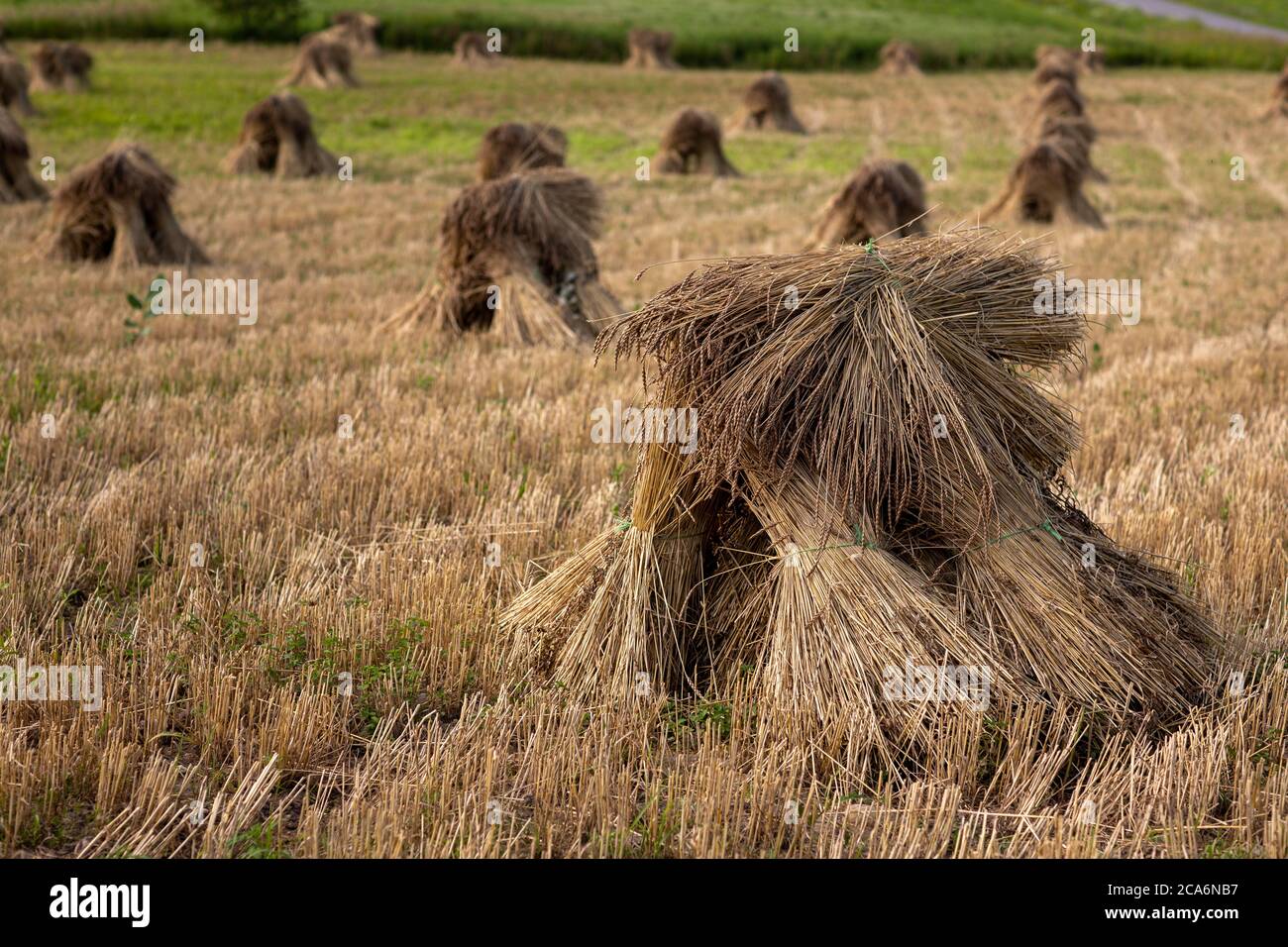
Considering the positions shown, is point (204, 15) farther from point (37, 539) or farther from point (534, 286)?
point (37, 539)

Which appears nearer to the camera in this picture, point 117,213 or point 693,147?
point 117,213

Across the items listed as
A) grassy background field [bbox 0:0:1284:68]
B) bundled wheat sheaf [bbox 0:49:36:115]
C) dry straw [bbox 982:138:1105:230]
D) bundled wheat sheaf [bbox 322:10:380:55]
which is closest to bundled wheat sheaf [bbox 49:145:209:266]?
dry straw [bbox 982:138:1105:230]

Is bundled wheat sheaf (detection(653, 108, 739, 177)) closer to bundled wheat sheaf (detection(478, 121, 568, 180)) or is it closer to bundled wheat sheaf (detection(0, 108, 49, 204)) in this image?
bundled wheat sheaf (detection(478, 121, 568, 180))

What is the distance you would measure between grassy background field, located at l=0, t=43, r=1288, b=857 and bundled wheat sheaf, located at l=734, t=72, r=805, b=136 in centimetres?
1810

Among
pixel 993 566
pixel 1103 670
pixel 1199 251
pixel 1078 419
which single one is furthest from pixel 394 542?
pixel 1199 251

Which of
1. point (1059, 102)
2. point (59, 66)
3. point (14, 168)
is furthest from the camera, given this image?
point (59, 66)

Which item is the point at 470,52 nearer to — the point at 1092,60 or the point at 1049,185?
the point at 1092,60

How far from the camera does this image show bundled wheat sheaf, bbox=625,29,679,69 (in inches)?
1725

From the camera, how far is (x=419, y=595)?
4594 millimetres

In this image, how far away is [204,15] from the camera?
1784 inches

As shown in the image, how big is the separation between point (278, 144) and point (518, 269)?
13.2 meters

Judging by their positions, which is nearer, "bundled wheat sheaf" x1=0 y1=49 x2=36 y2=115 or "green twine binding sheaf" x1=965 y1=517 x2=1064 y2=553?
"green twine binding sheaf" x1=965 y1=517 x2=1064 y2=553

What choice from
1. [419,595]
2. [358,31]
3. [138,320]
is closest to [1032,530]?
[419,595]

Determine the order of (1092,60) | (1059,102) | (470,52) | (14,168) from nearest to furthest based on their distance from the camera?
(14,168)
(1059,102)
(470,52)
(1092,60)
